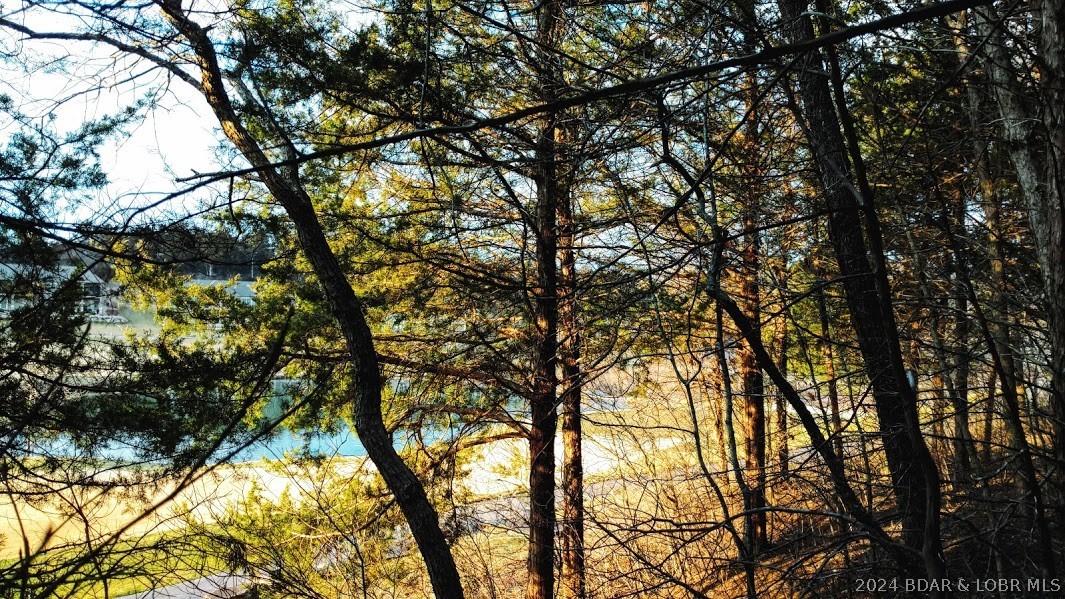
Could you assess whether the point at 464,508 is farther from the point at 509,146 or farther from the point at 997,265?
the point at 997,265

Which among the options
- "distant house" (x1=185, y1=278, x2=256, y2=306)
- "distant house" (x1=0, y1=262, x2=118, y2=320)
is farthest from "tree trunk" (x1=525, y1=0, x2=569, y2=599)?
"distant house" (x1=0, y1=262, x2=118, y2=320)

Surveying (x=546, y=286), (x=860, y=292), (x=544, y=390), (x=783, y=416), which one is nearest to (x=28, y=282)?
(x=546, y=286)

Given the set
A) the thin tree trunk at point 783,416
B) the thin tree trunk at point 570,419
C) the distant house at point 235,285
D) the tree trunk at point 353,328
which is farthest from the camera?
the distant house at point 235,285

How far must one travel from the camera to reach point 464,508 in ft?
28.9

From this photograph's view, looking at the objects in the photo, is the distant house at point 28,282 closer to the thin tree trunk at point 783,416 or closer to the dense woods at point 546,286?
the dense woods at point 546,286

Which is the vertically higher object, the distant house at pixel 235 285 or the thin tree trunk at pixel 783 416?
the distant house at pixel 235 285

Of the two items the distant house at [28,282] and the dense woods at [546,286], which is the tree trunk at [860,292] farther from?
the distant house at [28,282]

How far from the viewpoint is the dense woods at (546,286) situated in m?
3.14

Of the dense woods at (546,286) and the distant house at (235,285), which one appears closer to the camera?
the dense woods at (546,286)

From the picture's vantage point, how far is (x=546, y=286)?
5.87m

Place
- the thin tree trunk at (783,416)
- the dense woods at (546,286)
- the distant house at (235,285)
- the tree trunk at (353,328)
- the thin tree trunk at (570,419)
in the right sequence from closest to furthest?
the dense woods at (546,286) → the thin tree trunk at (783,416) → the tree trunk at (353,328) → the thin tree trunk at (570,419) → the distant house at (235,285)

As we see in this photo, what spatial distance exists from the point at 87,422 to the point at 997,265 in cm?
700

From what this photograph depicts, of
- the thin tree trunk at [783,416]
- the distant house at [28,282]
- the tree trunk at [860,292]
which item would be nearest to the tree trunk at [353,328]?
the distant house at [28,282]

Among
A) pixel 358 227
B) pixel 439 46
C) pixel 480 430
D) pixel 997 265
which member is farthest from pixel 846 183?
pixel 480 430
